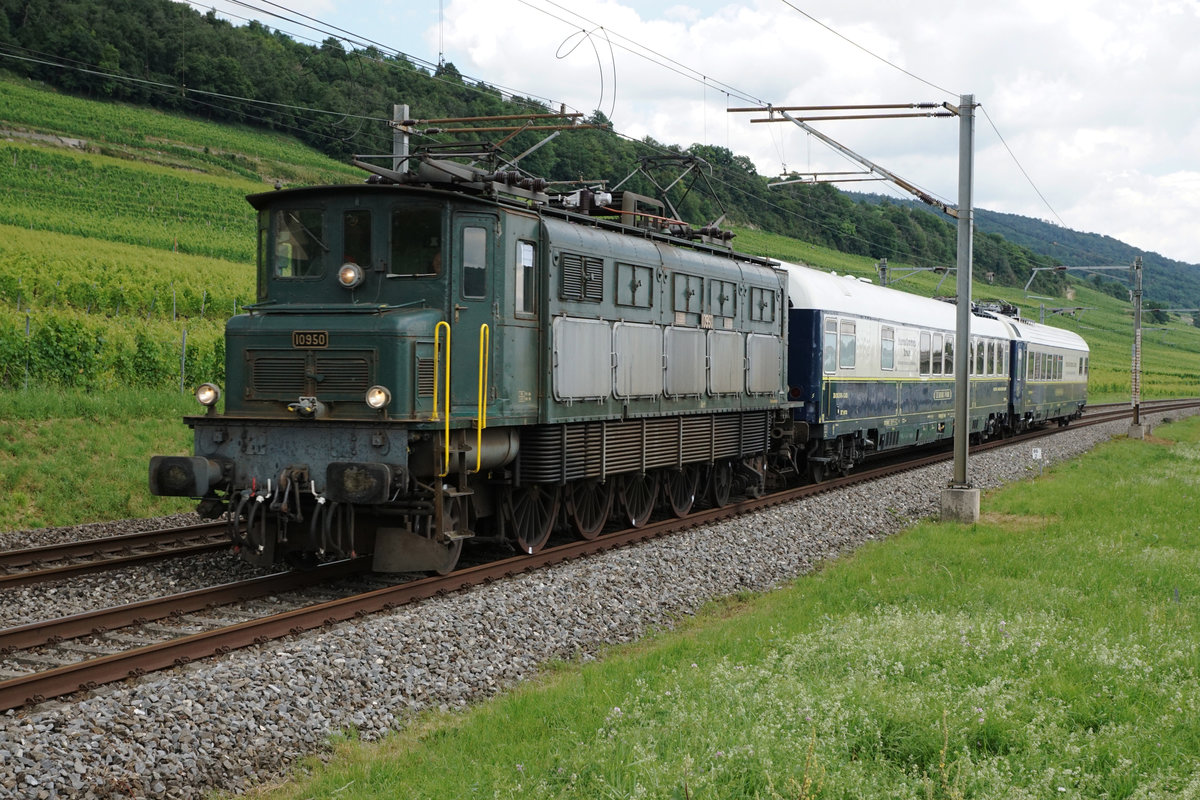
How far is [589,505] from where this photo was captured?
1492 cm

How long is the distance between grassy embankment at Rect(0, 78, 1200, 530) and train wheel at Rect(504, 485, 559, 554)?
22.4 ft

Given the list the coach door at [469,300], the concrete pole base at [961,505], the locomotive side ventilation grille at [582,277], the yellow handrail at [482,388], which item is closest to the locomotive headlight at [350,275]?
the coach door at [469,300]

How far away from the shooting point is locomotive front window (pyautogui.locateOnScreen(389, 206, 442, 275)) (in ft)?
38.4

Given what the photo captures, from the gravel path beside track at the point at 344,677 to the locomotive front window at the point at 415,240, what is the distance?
11.5 feet

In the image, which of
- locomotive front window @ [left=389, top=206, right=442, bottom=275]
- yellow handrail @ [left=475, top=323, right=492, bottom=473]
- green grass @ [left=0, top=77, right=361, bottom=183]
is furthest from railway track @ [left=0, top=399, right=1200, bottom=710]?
green grass @ [left=0, top=77, right=361, bottom=183]

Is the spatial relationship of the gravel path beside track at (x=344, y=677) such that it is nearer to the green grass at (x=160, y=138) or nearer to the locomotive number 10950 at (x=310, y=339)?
the locomotive number 10950 at (x=310, y=339)

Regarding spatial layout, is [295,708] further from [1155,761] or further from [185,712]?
[1155,761]

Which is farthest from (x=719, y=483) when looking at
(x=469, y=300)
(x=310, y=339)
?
(x=310, y=339)

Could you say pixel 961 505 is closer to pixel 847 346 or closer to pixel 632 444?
pixel 632 444

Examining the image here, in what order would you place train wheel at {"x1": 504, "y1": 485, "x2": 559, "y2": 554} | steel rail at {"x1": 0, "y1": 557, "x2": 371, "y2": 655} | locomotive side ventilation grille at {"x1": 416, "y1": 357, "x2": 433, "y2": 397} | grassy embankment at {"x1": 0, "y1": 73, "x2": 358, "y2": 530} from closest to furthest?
steel rail at {"x1": 0, "y1": 557, "x2": 371, "y2": 655}
locomotive side ventilation grille at {"x1": 416, "y1": 357, "x2": 433, "y2": 397}
train wheel at {"x1": 504, "y1": 485, "x2": 559, "y2": 554}
grassy embankment at {"x1": 0, "y1": 73, "x2": 358, "y2": 530}

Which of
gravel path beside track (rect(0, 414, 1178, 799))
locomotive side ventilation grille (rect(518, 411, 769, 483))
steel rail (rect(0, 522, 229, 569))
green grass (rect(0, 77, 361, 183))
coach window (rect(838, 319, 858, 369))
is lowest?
gravel path beside track (rect(0, 414, 1178, 799))

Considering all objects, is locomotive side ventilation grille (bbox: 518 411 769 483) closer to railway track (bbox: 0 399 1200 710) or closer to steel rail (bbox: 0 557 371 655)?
railway track (bbox: 0 399 1200 710)

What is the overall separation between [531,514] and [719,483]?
18.5 ft

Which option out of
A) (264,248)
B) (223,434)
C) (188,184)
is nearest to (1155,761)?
(223,434)
